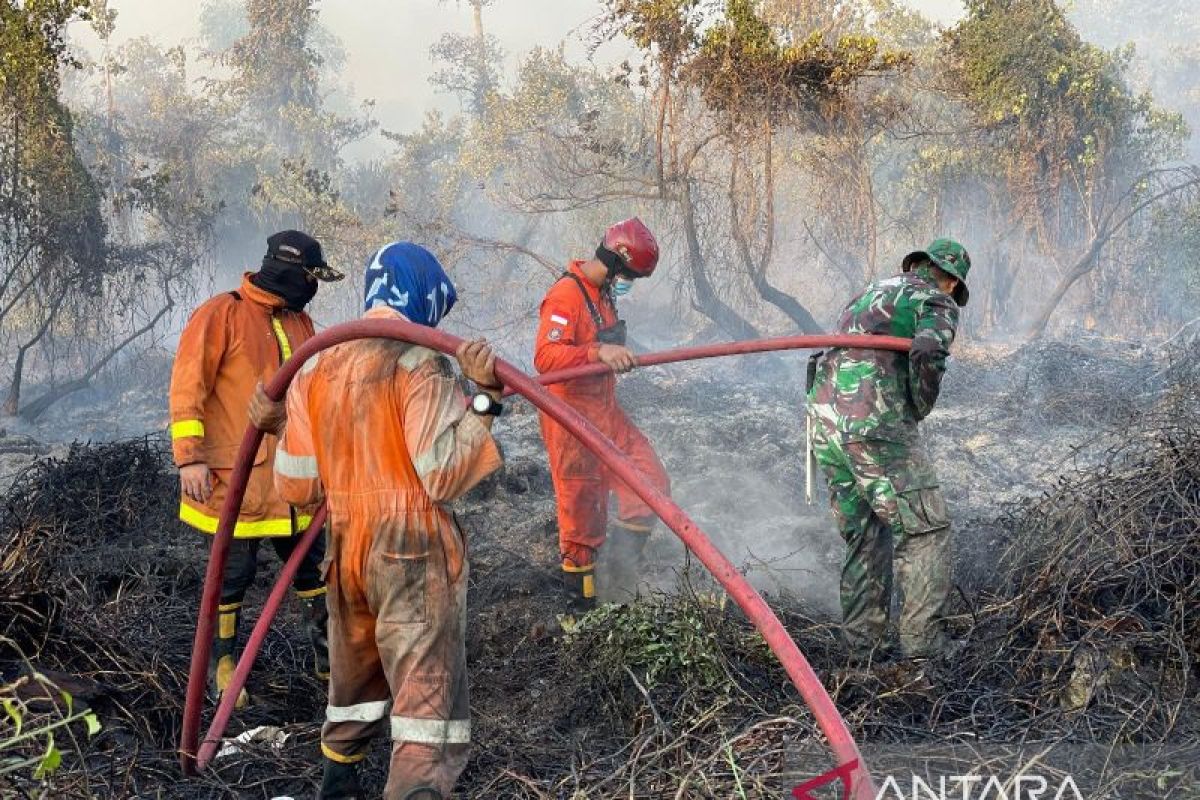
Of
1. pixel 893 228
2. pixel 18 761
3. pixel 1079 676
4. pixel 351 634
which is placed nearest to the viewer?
pixel 18 761

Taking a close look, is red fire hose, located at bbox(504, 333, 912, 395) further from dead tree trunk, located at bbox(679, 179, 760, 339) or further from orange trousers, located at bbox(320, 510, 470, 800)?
dead tree trunk, located at bbox(679, 179, 760, 339)

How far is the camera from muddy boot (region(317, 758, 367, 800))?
3242 millimetres

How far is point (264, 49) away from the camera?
2550cm

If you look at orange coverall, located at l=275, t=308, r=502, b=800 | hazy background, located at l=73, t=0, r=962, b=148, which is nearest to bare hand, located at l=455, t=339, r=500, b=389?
orange coverall, located at l=275, t=308, r=502, b=800

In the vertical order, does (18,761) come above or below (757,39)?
below

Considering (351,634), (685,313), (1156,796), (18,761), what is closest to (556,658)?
(351,634)

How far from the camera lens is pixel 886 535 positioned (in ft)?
15.8

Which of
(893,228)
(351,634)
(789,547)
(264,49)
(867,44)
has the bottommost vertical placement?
(789,547)

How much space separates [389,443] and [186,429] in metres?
1.81

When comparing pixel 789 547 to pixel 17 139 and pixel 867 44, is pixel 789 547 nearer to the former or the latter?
pixel 867 44

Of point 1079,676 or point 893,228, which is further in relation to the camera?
point 893,228

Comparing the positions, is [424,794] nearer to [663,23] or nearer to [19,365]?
[663,23]

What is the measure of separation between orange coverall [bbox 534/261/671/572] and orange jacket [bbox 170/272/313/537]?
4.94ft

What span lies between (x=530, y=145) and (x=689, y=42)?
7.77 m
